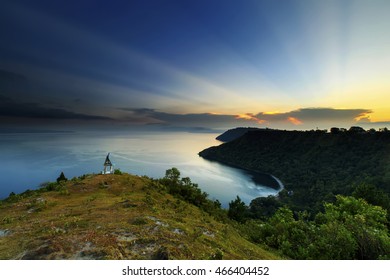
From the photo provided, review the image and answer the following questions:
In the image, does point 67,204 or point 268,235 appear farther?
point 268,235

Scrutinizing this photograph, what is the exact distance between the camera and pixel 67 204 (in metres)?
13.0

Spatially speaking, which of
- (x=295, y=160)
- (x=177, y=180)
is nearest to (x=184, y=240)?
(x=177, y=180)

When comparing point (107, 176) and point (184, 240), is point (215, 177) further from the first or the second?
point (184, 240)

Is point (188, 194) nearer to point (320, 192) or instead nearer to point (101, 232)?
point (101, 232)

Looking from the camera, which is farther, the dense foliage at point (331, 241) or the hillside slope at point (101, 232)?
the dense foliage at point (331, 241)

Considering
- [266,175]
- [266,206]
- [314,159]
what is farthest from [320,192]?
[266,175]

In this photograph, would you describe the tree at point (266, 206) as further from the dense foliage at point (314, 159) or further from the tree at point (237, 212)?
the tree at point (237, 212)

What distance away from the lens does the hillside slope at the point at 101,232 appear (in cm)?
661

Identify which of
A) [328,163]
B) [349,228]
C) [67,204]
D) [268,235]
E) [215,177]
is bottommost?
[215,177]

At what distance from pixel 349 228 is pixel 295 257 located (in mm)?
5013

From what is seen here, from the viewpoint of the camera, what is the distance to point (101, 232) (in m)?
7.93

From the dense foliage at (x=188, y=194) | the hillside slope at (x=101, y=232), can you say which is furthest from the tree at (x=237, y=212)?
the hillside slope at (x=101, y=232)

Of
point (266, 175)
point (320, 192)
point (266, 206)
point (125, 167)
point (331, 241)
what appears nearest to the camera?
point (331, 241)

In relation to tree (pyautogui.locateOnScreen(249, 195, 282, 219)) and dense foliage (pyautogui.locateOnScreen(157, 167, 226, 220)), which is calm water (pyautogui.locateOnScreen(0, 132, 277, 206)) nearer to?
tree (pyautogui.locateOnScreen(249, 195, 282, 219))
